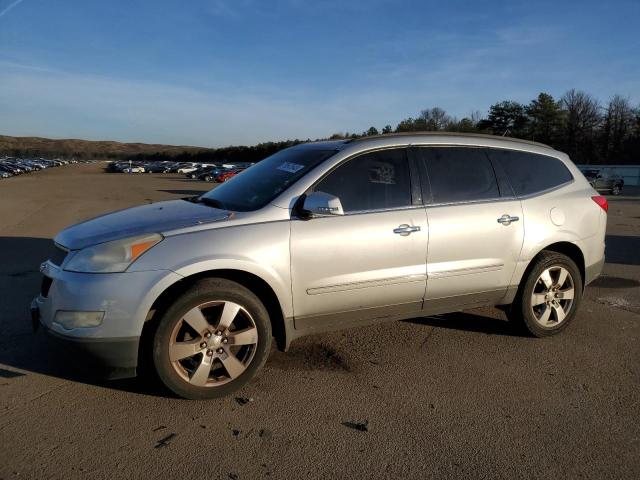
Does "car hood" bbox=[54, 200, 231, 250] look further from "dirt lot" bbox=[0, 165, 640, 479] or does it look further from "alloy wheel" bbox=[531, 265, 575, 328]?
"alloy wheel" bbox=[531, 265, 575, 328]

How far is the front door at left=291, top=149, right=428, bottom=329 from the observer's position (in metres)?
3.55

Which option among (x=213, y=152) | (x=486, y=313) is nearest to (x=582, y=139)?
(x=486, y=313)

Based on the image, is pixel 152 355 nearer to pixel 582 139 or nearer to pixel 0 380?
pixel 0 380

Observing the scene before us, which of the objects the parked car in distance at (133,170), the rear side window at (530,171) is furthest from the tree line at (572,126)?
the rear side window at (530,171)

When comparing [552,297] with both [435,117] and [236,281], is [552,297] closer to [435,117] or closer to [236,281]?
[236,281]

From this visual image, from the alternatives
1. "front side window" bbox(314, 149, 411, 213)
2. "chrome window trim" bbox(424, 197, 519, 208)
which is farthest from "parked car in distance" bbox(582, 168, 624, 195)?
A: "front side window" bbox(314, 149, 411, 213)

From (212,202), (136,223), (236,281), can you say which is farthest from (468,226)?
(136,223)

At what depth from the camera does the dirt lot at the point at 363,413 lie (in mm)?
2689

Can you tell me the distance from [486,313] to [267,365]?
2590mm

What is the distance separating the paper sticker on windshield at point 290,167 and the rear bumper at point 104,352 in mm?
1704

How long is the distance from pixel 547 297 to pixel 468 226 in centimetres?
116

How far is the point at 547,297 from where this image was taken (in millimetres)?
4555

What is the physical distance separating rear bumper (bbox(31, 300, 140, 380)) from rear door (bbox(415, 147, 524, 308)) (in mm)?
2218

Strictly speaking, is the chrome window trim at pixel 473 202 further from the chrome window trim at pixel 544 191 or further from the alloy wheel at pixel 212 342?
the alloy wheel at pixel 212 342
